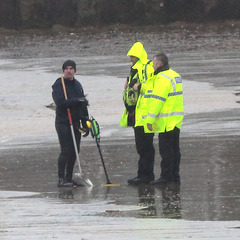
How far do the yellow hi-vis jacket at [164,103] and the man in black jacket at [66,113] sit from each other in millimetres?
864

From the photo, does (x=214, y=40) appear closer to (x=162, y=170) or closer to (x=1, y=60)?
(x=1, y=60)

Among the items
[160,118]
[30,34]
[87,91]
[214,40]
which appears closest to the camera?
[160,118]

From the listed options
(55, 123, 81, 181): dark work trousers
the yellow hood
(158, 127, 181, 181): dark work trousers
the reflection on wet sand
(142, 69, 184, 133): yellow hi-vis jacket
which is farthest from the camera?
(55, 123, 81, 181): dark work trousers

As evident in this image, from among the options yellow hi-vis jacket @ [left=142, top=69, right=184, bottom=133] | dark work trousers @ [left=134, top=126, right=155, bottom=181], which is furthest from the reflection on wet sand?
yellow hi-vis jacket @ [left=142, top=69, right=184, bottom=133]

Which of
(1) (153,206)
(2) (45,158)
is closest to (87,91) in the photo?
(2) (45,158)

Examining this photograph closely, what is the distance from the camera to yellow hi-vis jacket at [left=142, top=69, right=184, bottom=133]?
11.7 meters

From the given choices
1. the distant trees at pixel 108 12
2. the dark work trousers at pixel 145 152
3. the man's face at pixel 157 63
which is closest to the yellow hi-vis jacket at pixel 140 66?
the man's face at pixel 157 63

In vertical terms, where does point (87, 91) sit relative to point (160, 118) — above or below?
below

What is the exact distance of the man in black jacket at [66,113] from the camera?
1212 cm

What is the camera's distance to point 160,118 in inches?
464

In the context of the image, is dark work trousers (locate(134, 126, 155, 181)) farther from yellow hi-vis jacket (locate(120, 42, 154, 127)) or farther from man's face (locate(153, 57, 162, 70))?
man's face (locate(153, 57, 162, 70))

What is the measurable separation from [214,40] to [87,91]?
1494 centimetres

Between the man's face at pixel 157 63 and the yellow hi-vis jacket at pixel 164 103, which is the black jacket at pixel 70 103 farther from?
the man's face at pixel 157 63

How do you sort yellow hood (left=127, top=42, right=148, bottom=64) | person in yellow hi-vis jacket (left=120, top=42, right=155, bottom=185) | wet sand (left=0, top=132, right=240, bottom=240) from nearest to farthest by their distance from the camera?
wet sand (left=0, top=132, right=240, bottom=240) < person in yellow hi-vis jacket (left=120, top=42, right=155, bottom=185) < yellow hood (left=127, top=42, right=148, bottom=64)
